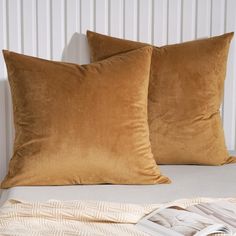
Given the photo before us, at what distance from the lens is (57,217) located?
1.49 m

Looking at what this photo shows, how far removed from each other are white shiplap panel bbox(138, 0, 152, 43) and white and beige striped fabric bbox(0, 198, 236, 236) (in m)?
1.03

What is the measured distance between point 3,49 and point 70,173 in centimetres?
69

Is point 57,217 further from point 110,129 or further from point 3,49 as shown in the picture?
point 3,49

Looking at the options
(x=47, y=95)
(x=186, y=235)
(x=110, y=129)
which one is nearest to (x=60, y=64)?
(x=47, y=95)

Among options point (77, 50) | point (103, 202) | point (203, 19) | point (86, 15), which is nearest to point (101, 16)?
point (86, 15)

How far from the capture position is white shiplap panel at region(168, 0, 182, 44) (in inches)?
94.5

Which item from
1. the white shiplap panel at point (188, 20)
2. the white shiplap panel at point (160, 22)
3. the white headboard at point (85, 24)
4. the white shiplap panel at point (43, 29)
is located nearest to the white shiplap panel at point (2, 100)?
the white headboard at point (85, 24)

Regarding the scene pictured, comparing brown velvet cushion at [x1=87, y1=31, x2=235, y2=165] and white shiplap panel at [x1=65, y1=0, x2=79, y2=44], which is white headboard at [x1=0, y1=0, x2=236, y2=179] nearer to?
white shiplap panel at [x1=65, y1=0, x2=79, y2=44]

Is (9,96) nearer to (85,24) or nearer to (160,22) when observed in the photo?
(85,24)

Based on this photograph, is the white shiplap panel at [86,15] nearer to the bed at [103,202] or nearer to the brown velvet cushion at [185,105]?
the brown velvet cushion at [185,105]

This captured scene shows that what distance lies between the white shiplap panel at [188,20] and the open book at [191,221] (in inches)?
41.2

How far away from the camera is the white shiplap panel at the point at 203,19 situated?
2.41 m

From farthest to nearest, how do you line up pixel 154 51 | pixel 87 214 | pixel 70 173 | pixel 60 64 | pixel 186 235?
pixel 154 51 < pixel 60 64 < pixel 70 173 < pixel 87 214 < pixel 186 235

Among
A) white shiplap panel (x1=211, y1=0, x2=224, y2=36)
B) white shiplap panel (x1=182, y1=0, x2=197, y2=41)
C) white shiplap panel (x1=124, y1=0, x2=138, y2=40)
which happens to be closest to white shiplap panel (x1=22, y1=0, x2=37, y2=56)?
white shiplap panel (x1=124, y1=0, x2=138, y2=40)
